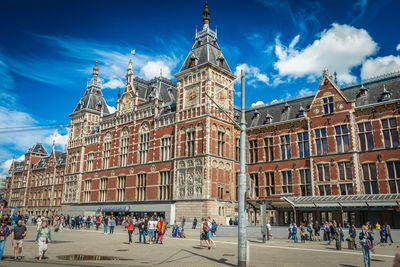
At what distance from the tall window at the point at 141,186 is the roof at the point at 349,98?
54.7ft

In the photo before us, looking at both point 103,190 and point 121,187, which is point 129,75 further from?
point 103,190

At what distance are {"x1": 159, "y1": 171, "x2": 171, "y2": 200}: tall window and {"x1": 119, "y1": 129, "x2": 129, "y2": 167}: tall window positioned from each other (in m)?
9.18

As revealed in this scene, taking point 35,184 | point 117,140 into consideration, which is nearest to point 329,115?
point 117,140

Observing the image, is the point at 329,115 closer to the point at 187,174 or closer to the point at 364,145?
the point at 364,145

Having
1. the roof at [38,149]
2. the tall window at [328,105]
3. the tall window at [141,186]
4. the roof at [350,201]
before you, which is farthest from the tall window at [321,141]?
the roof at [38,149]

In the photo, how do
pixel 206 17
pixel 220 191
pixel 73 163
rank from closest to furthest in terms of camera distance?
pixel 220 191 → pixel 206 17 → pixel 73 163

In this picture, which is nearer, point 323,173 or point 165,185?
point 323,173

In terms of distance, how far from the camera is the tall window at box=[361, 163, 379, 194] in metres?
33.2

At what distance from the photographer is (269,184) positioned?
1629 inches

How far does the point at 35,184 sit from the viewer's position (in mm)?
76125

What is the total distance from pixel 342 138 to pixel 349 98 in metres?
5.05

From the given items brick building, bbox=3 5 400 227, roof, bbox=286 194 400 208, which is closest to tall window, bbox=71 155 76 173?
brick building, bbox=3 5 400 227

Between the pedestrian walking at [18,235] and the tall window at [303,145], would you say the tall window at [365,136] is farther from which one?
the pedestrian walking at [18,235]

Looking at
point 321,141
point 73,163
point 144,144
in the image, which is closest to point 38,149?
point 73,163
